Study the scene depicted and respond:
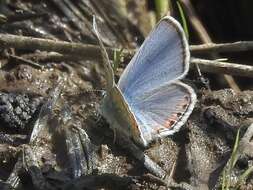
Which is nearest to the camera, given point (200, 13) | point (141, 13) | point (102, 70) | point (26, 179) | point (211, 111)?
point (26, 179)

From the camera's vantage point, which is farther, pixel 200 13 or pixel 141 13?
pixel 200 13

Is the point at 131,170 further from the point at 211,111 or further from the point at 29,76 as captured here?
the point at 29,76

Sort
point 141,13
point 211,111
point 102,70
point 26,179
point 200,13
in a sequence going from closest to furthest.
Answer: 1. point 26,179
2. point 211,111
3. point 102,70
4. point 141,13
5. point 200,13

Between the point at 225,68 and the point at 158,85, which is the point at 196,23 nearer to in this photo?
the point at 225,68

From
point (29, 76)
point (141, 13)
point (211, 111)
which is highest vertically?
point (29, 76)

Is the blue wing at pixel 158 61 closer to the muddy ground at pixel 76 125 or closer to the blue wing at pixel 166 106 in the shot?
the blue wing at pixel 166 106

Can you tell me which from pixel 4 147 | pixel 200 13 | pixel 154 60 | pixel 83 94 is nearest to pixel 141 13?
pixel 200 13

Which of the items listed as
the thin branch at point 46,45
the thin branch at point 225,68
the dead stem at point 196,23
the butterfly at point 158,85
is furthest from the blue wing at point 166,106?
the dead stem at point 196,23
